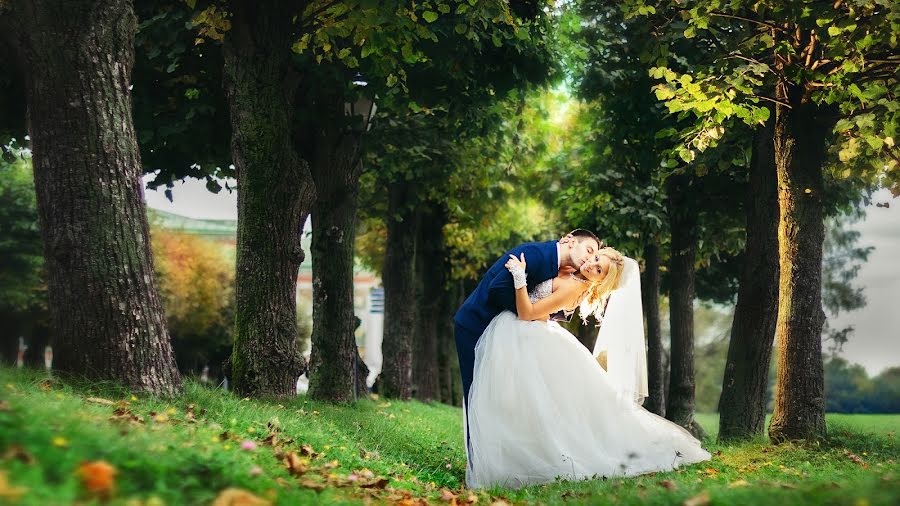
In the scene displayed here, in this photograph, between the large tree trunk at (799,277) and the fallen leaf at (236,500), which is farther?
the large tree trunk at (799,277)

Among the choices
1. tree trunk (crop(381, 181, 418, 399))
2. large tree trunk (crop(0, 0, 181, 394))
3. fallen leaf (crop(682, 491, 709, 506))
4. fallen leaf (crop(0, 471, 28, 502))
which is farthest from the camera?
tree trunk (crop(381, 181, 418, 399))

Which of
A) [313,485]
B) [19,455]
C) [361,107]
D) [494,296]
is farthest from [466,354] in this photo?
[361,107]

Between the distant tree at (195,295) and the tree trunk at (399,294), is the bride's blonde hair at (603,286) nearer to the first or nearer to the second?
the tree trunk at (399,294)

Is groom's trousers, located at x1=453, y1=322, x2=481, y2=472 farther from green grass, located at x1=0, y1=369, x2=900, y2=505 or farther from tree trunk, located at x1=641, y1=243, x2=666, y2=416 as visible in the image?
tree trunk, located at x1=641, y1=243, x2=666, y2=416

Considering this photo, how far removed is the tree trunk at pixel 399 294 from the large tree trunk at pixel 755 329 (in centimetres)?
936

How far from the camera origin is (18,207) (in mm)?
34281

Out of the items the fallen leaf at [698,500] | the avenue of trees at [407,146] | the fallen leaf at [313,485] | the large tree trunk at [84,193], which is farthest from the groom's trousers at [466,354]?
the fallen leaf at [698,500]

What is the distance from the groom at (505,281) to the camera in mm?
8719

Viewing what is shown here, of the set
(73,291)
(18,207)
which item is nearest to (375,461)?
(73,291)

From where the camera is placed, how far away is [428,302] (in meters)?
25.3

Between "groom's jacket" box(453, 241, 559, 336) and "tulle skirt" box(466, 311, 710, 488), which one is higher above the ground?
"groom's jacket" box(453, 241, 559, 336)

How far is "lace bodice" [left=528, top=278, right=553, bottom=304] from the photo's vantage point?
28.8 feet

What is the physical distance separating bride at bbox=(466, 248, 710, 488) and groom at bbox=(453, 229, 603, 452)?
0.35 feet

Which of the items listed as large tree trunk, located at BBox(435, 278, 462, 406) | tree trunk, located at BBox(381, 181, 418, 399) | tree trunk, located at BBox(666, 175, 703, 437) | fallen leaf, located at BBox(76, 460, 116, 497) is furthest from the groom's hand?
large tree trunk, located at BBox(435, 278, 462, 406)
